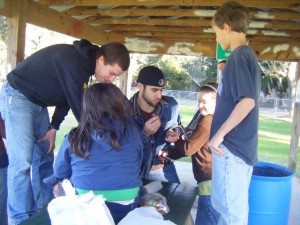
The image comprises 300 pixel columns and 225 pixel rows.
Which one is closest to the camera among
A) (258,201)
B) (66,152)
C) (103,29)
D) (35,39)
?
(66,152)

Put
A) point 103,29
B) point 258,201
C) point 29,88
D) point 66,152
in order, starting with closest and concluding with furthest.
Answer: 1. point 66,152
2. point 29,88
3. point 258,201
4. point 103,29

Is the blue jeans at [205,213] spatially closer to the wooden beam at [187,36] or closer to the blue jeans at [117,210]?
the blue jeans at [117,210]

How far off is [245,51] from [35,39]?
89.1 ft

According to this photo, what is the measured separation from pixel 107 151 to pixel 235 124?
2.68ft

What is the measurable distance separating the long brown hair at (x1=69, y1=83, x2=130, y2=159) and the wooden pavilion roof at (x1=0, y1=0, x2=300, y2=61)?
202 cm

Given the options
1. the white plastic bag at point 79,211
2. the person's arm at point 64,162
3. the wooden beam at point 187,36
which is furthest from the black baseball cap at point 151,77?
the wooden beam at point 187,36

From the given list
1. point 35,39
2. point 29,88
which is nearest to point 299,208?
point 29,88

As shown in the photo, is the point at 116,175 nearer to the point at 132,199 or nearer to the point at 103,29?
the point at 132,199

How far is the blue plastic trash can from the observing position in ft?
8.99

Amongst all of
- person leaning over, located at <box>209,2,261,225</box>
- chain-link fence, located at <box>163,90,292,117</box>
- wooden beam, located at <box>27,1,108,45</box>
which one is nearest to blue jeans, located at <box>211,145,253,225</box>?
person leaning over, located at <box>209,2,261,225</box>

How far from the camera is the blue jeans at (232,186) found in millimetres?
2182

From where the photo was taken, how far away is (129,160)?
183 cm

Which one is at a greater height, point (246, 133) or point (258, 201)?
point (246, 133)

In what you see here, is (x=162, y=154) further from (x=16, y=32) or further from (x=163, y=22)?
(x=163, y=22)
